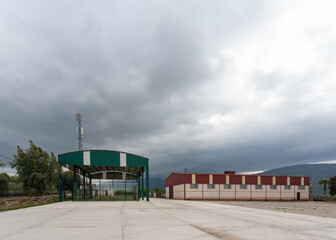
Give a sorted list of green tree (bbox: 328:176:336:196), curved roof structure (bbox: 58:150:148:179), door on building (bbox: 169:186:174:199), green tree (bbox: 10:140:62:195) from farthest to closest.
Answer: green tree (bbox: 328:176:336:196) → door on building (bbox: 169:186:174:199) → green tree (bbox: 10:140:62:195) → curved roof structure (bbox: 58:150:148:179)

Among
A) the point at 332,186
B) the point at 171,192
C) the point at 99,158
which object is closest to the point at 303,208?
the point at 99,158

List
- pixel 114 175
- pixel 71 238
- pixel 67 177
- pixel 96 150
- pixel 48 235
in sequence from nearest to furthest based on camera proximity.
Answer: pixel 71 238 < pixel 48 235 < pixel 96 150 < pixel 114 175 < pixel 67 177

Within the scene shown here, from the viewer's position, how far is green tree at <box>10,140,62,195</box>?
3669 cm

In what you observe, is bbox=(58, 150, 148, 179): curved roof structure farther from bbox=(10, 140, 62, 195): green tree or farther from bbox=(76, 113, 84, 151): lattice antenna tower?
bbox=(76, 113, 84, 151): lattice antenna tower

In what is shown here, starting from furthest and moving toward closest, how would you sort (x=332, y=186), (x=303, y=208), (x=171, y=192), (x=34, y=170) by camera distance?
(x=332, y=186) → (x=171, y=192) → (x=34, y=170) → (x=303, y=208)

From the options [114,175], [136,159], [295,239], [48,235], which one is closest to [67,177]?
[114,175]

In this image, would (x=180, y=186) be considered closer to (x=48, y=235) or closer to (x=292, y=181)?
(x=292, y=181)

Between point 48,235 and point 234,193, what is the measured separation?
168 ft

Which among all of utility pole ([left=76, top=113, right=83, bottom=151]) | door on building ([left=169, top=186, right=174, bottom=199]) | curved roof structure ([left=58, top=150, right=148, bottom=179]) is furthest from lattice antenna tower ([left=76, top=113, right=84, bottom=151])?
curved roof structure ([left=58, top=150, right=148, bottom=179])

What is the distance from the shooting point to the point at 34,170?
37.1 m

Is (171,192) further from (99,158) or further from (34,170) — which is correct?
(99,158)

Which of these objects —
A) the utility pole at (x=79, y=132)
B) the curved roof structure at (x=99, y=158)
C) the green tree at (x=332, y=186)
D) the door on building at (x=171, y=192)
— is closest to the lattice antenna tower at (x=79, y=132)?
the utility pole at (x=79, y=132)

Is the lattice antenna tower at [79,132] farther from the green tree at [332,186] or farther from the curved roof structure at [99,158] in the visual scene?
the green tree at [332,186]

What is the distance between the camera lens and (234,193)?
179ft
